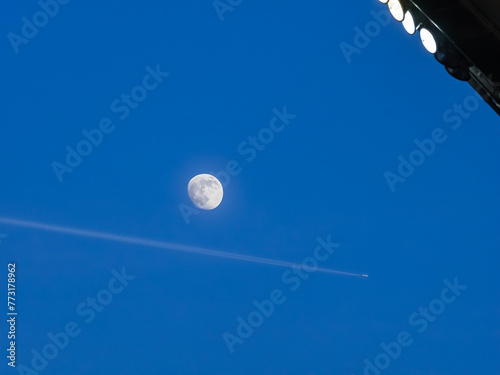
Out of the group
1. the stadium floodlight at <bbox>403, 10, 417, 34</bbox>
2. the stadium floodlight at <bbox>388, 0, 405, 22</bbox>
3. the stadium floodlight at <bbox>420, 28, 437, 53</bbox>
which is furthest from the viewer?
the stadium floodlight at <bbox>388, 0, 405, 22</bbox>

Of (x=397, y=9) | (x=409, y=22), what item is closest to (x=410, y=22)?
(x=409, y=22)

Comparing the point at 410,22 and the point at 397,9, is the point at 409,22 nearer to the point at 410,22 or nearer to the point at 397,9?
the point at 410,22

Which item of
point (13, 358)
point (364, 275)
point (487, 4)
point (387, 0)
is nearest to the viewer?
point (487, 4)

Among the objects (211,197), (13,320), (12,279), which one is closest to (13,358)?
(13,320)

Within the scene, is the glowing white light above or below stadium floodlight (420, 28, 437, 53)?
above

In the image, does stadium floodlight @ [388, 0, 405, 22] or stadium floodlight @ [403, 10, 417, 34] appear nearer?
stadium floodlight @ [403, 10, 417, 34]

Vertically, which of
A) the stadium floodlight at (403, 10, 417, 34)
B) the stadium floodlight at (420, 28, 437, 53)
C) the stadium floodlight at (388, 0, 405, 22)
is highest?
the stadium floodlight at (388, 0, 405, 22)

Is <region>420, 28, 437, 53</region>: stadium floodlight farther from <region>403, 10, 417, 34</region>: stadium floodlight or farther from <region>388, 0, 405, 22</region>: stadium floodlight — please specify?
<region>388, 0, 405, 22</region>: stadium floodlight

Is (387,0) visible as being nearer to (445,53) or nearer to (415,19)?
(415,19)

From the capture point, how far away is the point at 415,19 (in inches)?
330

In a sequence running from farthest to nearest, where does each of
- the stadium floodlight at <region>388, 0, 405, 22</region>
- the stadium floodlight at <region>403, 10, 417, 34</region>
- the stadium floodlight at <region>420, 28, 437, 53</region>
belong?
1. the stadium floodlight at <region>388, 0, 405, 22</region>
2. the stadium floodlight at <region>403, 10, 417, 34</region>
3. the stadium floodlight at <region>420, 28, 437, 53</region>

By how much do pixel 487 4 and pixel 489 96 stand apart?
1.96m

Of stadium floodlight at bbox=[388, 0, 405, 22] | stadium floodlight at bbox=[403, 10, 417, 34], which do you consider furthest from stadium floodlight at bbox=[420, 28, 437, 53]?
stadium floodlight at bbox=[388, 0, 405, 22]

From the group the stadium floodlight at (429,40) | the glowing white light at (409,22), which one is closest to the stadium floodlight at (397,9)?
the glowing white light at (409,22)
